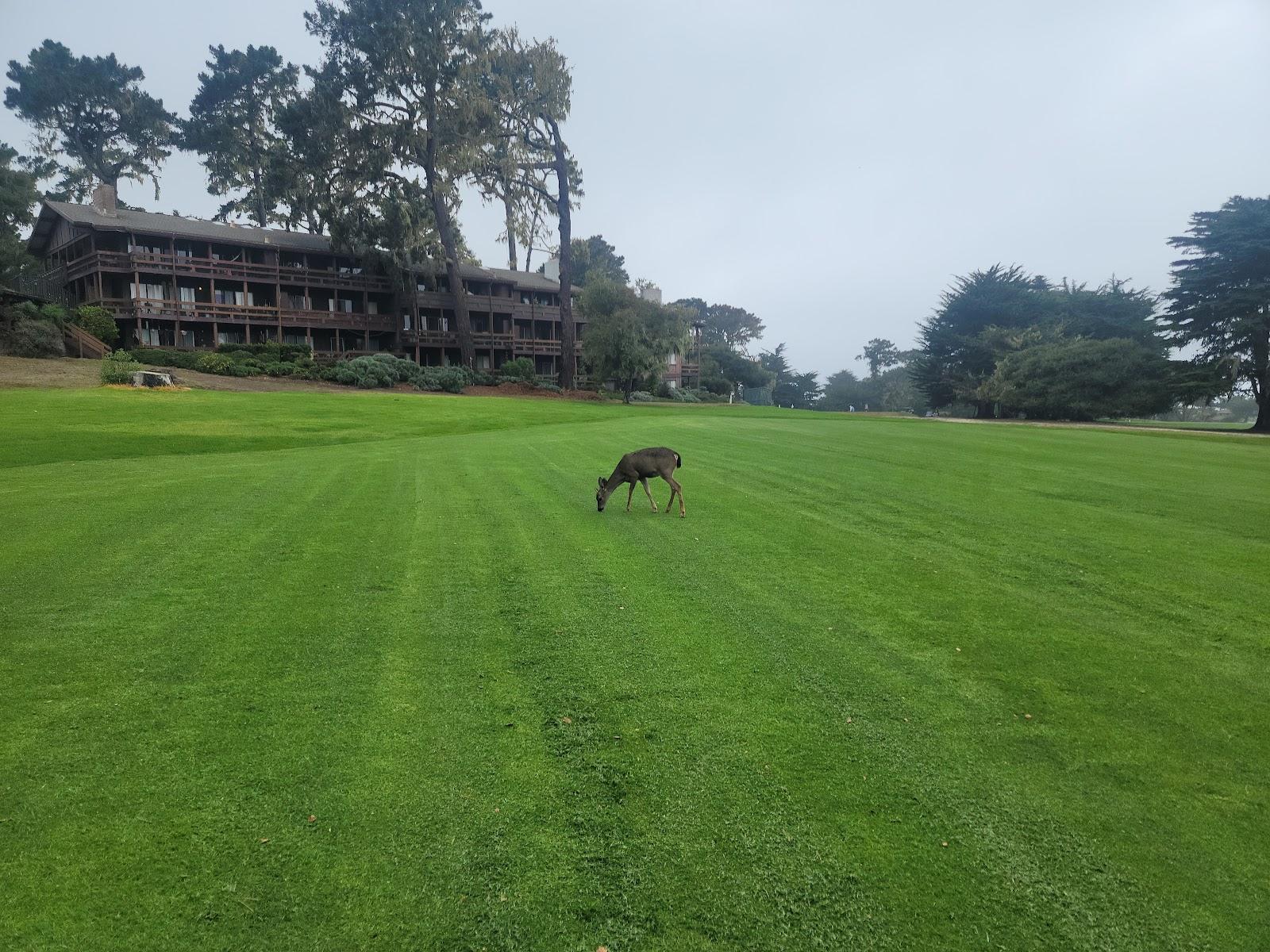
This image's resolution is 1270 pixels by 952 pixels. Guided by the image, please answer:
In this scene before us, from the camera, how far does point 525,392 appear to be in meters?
49.5

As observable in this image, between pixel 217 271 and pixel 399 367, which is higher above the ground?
pixel 217 271

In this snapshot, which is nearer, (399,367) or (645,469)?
(645,469)

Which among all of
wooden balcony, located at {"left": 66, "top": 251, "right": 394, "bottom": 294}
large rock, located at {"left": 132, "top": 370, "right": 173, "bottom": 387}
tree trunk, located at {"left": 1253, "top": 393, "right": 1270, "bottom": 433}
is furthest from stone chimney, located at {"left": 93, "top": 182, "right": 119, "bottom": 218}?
tree trunk, located at {"left": 1253, "top": 393, "right": 1270, "bottom": 433}

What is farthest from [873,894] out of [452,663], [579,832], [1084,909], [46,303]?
[46,303]

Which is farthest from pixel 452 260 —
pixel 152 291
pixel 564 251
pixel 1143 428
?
pixel 1143 428

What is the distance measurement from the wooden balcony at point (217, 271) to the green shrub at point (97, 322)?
428cm

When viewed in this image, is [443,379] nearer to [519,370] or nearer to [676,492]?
[519,370]

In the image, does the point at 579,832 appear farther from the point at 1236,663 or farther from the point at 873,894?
the point at 1236,663

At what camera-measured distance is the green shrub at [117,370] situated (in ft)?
102

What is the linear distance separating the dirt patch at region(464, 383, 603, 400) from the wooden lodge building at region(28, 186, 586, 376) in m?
9.70

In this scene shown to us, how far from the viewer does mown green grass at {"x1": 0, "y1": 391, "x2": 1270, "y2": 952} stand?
2814mm

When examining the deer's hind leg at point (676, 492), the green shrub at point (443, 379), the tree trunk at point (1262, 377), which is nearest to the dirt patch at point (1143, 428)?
the tree trunk at point (1262, 377)

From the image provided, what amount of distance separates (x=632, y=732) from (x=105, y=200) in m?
60.3

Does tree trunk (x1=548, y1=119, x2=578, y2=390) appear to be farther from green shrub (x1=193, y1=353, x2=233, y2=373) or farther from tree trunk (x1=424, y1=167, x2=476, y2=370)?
green shrub (x1=193, y1=353, x2=233, y2=373)
